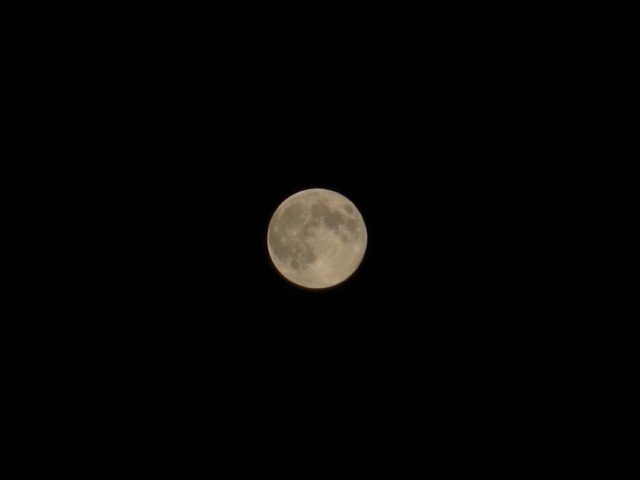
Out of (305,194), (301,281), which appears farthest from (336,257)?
(305,194)

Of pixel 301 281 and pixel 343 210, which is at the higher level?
pixel 343 210

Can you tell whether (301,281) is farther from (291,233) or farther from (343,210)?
(343,210)

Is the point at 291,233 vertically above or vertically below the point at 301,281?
above

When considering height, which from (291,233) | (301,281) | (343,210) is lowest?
(301,281)

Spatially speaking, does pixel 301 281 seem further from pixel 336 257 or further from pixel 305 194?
pixel 305 194

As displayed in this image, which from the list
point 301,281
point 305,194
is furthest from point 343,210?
point 301,281
